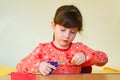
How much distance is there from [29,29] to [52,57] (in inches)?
28.5

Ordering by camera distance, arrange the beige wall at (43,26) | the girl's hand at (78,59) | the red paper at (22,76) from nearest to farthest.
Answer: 1. the red paper at (22,76)
2. the girl's hand at (78,59)
3. the beige wall at (43,26)

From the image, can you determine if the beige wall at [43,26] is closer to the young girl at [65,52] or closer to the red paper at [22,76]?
the young girl at [65,52]

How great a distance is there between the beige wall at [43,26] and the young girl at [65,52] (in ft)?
2.10

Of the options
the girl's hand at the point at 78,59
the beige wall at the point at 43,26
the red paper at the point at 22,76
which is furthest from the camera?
the beige wall at the point at 43,26

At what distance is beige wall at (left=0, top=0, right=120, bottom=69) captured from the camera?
1577mm

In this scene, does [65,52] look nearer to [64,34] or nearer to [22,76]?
[64,34]

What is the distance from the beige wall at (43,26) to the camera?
1.58 m

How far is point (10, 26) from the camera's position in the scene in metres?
1.61

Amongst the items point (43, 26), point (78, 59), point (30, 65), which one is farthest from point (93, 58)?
point (43, 26)

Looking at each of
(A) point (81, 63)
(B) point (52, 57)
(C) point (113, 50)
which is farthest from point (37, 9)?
(A) point (81, 63)

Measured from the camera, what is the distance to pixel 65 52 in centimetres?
94

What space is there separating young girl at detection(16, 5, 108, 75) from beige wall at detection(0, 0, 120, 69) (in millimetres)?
639

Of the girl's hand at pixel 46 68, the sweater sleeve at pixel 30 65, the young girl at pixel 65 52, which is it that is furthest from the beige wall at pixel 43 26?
→ the girl's hand at pixel 46 68

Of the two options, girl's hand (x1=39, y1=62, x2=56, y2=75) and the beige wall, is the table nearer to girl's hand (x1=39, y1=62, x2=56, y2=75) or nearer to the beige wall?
girl's hand (x1=39, y1=62, x2=56, y2=75)
